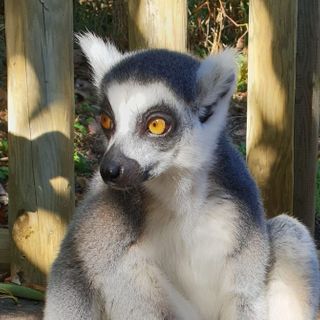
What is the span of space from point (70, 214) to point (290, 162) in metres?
1.64

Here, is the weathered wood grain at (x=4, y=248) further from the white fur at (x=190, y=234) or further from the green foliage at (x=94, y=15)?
the green foliage at (x=94, y=15)

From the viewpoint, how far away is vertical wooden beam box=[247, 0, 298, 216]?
5.36 meters

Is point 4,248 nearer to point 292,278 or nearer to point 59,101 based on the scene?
point 59,101

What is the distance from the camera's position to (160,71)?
11.5 feet

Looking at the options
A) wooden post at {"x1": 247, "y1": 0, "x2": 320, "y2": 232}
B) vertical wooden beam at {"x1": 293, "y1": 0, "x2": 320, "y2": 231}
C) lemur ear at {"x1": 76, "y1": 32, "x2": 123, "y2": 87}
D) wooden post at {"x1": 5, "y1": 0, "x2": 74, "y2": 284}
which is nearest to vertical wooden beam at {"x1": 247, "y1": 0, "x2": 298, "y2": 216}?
wooden post at {"x1": 247, "y1": 0, "x2": 320, "y2": 232}

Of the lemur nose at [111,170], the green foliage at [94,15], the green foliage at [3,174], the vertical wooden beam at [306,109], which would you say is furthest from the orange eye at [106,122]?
the green foliage at [94,15]

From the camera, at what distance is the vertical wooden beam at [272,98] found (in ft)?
17.6

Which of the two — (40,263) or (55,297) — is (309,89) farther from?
(55,297)

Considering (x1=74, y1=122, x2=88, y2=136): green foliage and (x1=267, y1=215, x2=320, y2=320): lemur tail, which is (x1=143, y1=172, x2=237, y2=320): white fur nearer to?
(x1=267, y1=215, x2=320, y2=320): lemur tail

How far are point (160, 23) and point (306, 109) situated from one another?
1.65 metres

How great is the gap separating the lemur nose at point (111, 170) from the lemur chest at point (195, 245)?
0.55m

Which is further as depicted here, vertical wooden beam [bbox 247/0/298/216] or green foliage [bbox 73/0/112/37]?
green foliage [bbox 73/0/112/37]

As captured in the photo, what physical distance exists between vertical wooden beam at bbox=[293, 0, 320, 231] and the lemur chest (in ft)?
7.05

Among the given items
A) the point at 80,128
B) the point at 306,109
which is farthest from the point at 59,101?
the point at 80,128
